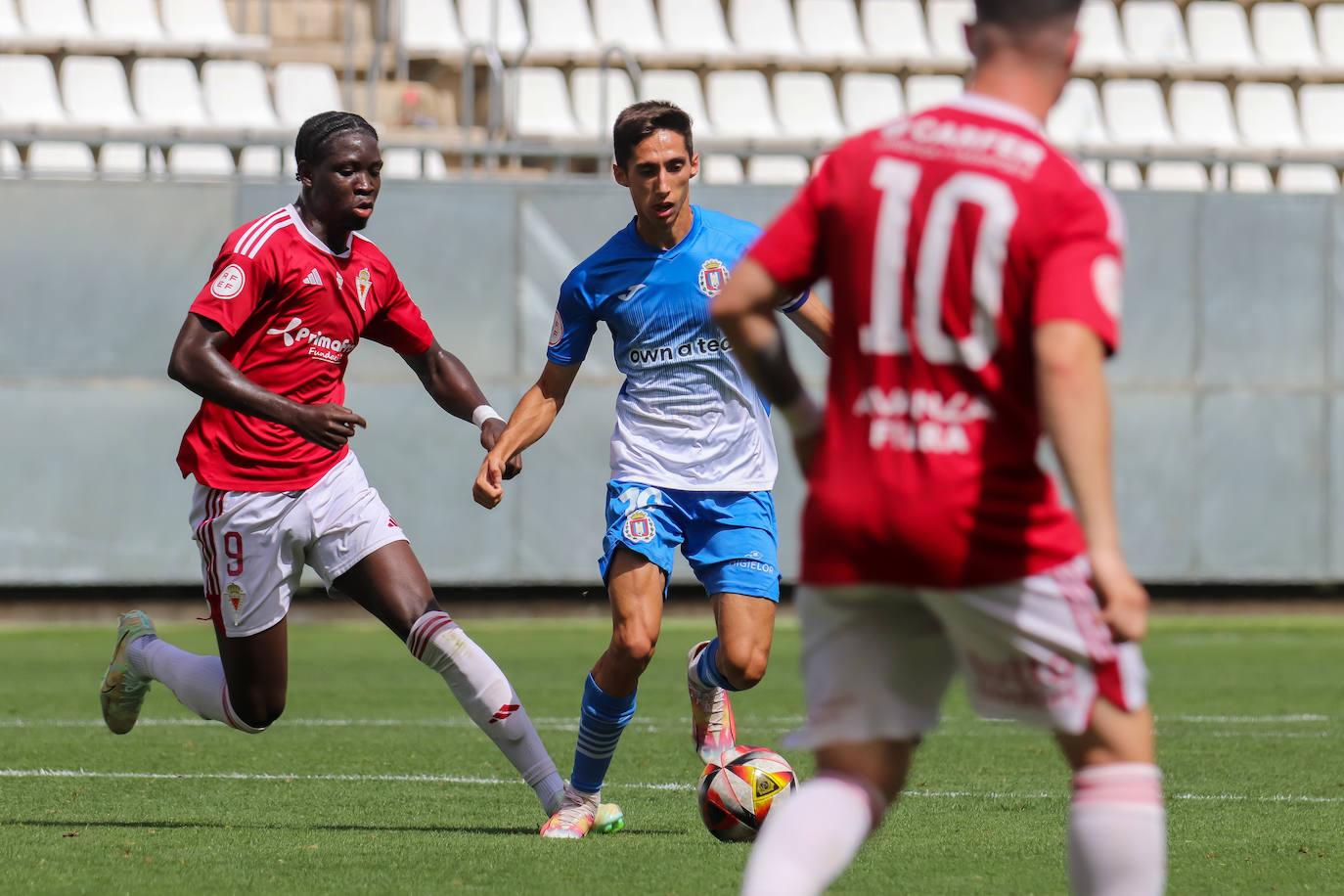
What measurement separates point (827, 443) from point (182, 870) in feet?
8.85

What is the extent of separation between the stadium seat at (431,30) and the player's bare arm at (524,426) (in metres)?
12.1

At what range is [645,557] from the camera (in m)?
5.89

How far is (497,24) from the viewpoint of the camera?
718 inches

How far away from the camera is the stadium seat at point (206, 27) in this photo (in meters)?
17.8

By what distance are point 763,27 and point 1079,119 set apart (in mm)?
3385

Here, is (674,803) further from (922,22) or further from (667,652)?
(922,22)

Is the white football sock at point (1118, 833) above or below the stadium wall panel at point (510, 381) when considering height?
above

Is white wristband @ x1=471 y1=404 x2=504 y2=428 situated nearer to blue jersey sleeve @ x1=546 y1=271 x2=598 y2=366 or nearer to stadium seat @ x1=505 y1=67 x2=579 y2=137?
blue jersey sleeve @ x1=546 y1=271 x2=598 y2=366

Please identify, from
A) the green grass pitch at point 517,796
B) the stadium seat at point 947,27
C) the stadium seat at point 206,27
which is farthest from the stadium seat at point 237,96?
the green grass pitch at point 517,796

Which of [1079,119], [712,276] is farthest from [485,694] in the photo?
[1079,119]

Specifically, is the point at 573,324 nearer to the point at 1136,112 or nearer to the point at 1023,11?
the point at 1023,11

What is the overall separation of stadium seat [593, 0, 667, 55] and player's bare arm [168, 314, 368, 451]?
13358mm

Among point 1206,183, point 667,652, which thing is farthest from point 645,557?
point 1206,183

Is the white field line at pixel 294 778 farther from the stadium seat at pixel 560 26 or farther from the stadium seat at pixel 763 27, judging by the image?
the stadium seat at pixel 763 27
